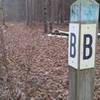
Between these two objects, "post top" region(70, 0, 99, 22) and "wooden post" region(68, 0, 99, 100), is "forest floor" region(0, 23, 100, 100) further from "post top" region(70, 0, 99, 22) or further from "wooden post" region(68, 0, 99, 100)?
"post top" region(70, 0, 99, 22)

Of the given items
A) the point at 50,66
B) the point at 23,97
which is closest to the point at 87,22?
the point at 23,97

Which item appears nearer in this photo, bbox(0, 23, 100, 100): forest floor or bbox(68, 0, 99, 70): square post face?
bbox(68, 0, 99, 70): square post face

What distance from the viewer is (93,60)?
2.36 meters

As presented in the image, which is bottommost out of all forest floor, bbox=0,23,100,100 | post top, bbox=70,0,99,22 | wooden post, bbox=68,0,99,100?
forest floor, bbox=0,23,100,100

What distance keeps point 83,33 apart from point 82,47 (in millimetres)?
105

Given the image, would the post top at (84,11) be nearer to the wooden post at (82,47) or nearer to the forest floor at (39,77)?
the wooden post at (82,47)

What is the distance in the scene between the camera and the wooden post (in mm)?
2240

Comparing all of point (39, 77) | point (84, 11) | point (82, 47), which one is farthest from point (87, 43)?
point (39, 77)

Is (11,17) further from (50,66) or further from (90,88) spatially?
(90,88)

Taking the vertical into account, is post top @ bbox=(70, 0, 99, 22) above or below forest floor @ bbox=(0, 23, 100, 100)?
above

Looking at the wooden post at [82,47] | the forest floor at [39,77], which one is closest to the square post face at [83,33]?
the wooden post at [82,47]

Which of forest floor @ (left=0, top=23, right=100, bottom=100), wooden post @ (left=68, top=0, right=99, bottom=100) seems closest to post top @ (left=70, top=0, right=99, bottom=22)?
wooden post @ (left=68, top=0, right=99, bottom=100)

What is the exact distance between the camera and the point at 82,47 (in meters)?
2.26

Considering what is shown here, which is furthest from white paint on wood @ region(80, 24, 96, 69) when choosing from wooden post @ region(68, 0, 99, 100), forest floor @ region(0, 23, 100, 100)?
forest floor @ region(0, 23, 100, 100)
